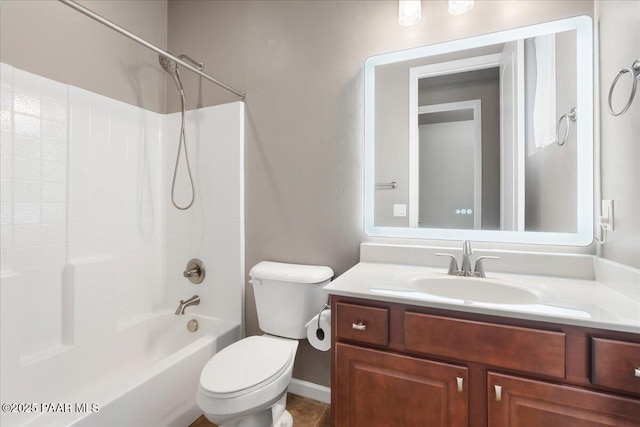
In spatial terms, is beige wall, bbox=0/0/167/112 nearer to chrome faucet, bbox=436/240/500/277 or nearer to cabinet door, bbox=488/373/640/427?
chrome faucet, bbox=436/240/500/277

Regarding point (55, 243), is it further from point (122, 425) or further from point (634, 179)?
point (634, 179)

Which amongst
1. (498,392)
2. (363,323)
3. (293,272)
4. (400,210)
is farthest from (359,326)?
(400,210)

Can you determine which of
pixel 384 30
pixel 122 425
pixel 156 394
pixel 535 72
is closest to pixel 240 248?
pixel 156 394

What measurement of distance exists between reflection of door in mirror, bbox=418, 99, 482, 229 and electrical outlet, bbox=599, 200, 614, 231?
440mm

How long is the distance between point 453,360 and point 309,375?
1056mm

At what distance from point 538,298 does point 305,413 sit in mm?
1310

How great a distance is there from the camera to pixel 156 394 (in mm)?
1346

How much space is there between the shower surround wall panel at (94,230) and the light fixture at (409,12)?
1066 millimetres

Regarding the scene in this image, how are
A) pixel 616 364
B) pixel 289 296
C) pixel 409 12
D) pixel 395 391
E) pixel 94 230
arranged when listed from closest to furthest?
pixel 616 364
pixel 395 391
pixel 409 12
pixel 289 296
pixel 94 230

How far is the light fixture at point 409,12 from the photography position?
146cm

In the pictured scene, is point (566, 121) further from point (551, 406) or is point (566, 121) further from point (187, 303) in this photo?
point (187, 303)

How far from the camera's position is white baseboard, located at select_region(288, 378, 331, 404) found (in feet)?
5.65

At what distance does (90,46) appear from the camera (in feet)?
5.65

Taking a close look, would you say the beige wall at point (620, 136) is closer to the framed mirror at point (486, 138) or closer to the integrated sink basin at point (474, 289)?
the framed mirror at point (486, 138)
